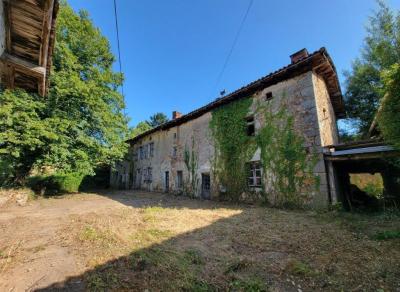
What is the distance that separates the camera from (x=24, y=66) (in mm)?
3037

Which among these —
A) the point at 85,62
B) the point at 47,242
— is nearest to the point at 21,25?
the point at 47,242

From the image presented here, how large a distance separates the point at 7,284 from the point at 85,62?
15.6 meters

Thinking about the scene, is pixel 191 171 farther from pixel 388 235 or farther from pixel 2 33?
pixel 2 33

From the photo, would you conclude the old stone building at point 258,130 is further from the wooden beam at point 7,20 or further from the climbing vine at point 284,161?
the wooden beam at point 7,20

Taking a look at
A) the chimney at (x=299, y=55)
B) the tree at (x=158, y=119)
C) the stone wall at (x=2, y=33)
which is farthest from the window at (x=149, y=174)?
the tree at (x=158, y=119)

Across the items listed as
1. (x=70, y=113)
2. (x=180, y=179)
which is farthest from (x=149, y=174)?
(x=70, y=113)

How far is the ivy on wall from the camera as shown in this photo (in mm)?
8824

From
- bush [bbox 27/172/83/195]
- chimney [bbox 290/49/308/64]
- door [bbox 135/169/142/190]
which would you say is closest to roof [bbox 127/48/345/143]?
chimney [bbox 290/49/308/64]

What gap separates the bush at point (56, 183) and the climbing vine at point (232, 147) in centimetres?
1309

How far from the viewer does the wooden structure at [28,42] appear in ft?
7.97

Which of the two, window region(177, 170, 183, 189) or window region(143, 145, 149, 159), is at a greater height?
window region(143, 145, 149, 159)

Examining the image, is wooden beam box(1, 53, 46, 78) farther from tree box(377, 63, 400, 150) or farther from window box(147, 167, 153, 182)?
window box(147, 167, 153, 182)

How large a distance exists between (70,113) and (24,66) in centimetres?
1221

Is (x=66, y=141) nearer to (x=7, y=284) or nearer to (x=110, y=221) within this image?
(x=110, y=221)
